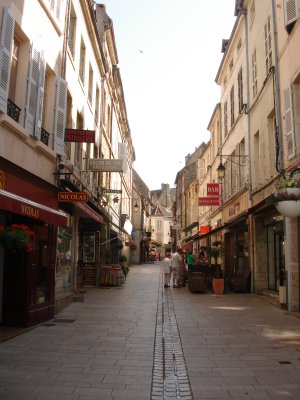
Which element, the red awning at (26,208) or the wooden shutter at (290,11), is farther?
the wooden shutter at (290,11)

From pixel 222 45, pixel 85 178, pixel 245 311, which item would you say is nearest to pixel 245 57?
pixel 222 45

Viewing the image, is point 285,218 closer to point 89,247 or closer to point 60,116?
point 60,116

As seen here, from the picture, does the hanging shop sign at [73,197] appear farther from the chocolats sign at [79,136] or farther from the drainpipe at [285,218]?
the drainpipe at [285,218]

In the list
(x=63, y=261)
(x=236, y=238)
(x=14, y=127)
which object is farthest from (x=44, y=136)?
(x=236, y=238)

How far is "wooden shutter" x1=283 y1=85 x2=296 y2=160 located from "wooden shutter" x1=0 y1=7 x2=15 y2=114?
288 inches

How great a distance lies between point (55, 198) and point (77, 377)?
18.0 ft

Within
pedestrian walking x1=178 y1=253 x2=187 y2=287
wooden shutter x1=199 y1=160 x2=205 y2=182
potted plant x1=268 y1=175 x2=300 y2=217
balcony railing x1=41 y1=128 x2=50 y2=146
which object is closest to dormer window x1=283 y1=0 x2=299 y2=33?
potted plant x1=268 y1=175 x2=300 y2=217

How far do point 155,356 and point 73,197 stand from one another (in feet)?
15.5

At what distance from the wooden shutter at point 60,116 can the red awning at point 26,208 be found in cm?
231

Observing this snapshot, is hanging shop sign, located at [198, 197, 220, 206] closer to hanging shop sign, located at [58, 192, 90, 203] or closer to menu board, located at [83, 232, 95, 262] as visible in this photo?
menu board, located at [83, 232, 95, 262]

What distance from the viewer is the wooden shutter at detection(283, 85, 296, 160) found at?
1099 cm

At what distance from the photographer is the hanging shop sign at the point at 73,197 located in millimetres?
9750

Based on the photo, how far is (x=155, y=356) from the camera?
6344 millimetres

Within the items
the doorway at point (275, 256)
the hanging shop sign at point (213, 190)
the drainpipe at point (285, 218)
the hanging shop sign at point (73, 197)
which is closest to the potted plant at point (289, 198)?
the drainpipe at point (285, 218)
